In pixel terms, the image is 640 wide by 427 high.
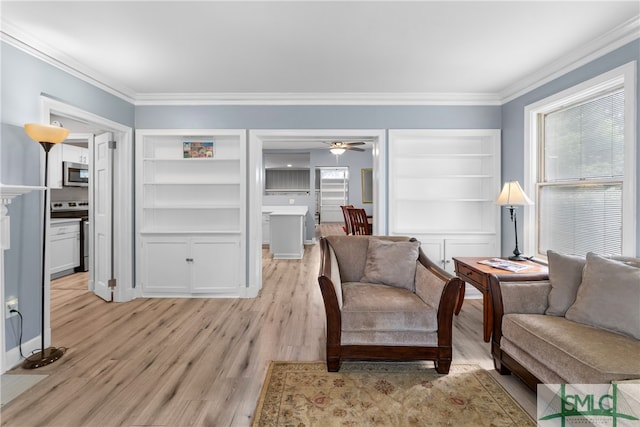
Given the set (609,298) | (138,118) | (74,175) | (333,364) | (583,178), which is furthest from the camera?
(74,175)

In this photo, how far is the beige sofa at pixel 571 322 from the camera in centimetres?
156

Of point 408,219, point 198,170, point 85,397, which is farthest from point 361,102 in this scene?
point 85,397

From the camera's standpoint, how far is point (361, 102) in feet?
12.9

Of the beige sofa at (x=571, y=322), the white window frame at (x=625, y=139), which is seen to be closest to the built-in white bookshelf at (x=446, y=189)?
the white window frame at (x=625, y=139)

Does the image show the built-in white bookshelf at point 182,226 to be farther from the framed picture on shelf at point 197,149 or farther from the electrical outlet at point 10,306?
the electrical outlet at point 10,306

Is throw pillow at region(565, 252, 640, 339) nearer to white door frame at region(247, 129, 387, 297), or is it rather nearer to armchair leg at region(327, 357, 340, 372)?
armchair leg at region(327, 357, 340, 372)

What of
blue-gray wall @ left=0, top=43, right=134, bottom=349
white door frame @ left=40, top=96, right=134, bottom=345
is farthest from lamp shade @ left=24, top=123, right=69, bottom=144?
white door frame @ left=40, top=96, right=134, bottom=345

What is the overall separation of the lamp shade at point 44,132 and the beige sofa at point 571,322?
3.39 m

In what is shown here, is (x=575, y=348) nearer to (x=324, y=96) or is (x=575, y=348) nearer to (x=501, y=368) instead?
(x=501, y=368)

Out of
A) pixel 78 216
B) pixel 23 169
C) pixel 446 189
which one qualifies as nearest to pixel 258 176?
pixel 23 169

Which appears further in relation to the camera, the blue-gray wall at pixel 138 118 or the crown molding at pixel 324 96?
the crown molding at pixel 324 96

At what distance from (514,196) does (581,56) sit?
1293 millimetres

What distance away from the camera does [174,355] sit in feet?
8.24

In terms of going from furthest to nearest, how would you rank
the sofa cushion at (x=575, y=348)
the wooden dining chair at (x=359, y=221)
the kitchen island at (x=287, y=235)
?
the kitchen island at (x=287, y=235) → the wooden dining chair at (x=359, y=221) → the sofa cushion at (x=575, y=348)
